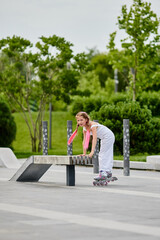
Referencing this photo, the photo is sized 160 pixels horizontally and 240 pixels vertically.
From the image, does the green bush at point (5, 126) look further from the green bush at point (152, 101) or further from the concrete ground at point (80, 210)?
the concrete ground at point (80, 210)

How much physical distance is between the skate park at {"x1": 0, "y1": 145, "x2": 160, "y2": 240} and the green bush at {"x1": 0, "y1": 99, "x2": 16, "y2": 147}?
42.6 ft

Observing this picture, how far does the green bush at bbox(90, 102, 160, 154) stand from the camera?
23.8 metres

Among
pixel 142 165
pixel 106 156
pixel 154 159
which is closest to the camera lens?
pixel 106 156

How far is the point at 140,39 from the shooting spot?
3020cm

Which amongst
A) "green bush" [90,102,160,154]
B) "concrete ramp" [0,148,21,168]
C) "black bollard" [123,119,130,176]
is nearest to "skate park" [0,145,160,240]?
"black bollard" [123,119,130,176]

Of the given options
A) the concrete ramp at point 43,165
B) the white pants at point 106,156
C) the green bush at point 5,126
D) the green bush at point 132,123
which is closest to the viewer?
the concrete ramp at point 43,165

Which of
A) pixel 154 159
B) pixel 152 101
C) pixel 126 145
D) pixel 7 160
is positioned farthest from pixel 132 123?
pixel 152 101

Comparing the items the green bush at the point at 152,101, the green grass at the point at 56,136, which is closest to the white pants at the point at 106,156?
the green grass at the point at 56,136

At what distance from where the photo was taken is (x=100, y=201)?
9836 mm

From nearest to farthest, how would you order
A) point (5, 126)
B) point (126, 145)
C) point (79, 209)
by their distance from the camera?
point (79, 209), point (126, 145), point (5, 126)

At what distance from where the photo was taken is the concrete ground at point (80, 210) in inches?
262

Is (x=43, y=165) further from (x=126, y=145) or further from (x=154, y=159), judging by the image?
(x=154, y=159)

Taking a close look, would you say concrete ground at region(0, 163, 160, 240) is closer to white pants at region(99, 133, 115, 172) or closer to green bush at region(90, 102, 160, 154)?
white pants at region(99, 133, 115, 172)

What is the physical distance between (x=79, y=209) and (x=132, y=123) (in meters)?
15.2
